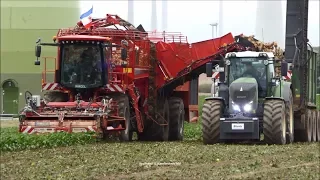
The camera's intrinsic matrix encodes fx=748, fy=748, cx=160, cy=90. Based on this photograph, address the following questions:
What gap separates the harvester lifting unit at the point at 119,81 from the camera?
19.7 m

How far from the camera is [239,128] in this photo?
62.1 ft

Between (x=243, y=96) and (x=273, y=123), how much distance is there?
1.17 m

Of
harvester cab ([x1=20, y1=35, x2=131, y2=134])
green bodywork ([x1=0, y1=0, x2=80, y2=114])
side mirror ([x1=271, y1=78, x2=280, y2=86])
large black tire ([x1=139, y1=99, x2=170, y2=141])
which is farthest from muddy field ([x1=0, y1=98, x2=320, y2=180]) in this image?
green bodywork ([x1=0, y1=0, x2=80, y2=114])

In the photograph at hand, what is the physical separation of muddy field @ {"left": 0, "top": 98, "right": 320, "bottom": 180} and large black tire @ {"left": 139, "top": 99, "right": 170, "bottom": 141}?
6152 mm

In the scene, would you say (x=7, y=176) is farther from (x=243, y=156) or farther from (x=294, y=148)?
(x=294, y=148)

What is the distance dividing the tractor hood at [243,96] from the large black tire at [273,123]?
550 mm

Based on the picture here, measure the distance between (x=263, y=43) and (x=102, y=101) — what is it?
6848mm

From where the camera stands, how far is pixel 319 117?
25844 millimetres

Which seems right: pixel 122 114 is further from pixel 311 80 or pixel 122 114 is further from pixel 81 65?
pixel 311 80

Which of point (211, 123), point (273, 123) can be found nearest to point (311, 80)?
point (273, 123)

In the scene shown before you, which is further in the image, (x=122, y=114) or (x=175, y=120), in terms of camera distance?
(x=175, y=120)

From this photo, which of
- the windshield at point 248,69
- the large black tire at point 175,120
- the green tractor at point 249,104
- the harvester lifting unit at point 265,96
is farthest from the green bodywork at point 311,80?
the large black tire at point 175,120

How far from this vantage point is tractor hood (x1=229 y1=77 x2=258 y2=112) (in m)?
19.7

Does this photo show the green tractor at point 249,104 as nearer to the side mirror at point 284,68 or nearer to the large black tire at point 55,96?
the side mirror at point 284,68
